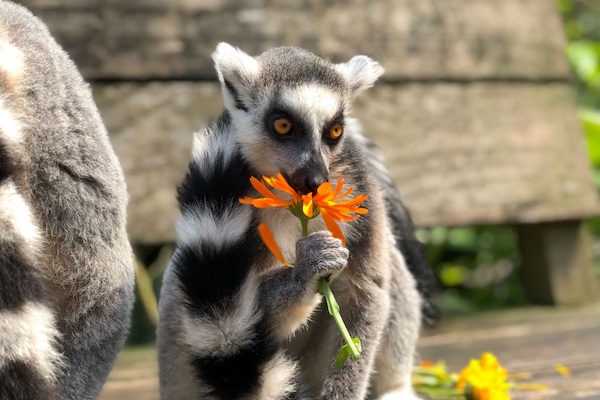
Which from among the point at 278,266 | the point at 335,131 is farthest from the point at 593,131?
the point at 278,266

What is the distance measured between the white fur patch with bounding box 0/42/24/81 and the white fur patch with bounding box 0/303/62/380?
55 cm

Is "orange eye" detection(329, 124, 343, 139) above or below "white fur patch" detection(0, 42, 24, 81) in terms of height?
below

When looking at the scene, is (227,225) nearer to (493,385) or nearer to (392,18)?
(493,385)

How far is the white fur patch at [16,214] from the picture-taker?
183 cm

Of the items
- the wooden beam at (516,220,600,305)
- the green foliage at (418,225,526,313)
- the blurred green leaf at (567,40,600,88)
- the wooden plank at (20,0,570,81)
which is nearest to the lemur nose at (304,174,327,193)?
the wooden plank at (20,0,570,81)

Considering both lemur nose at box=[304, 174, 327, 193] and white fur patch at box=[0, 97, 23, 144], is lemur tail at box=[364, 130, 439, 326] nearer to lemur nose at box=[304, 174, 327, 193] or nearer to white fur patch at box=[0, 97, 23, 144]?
lemur nose at box=[304, 174, 327, 193]

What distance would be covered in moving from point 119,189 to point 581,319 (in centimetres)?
271

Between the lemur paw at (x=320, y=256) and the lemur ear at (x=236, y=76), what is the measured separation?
0.58m

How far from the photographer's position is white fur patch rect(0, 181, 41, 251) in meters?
1.83

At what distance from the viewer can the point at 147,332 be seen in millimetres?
4961

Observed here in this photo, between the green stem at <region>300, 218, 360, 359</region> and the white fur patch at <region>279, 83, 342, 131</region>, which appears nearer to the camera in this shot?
the green stem at <region>300, 218, 360, 359</region>

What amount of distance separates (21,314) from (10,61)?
0.62 meters

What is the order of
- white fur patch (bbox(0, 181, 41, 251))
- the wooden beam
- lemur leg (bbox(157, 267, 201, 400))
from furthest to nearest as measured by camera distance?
the wooden beam, lemur leg (bbox(157, 267, 201, 400)), white fur patch (bbox(0, 181, 41, 251))

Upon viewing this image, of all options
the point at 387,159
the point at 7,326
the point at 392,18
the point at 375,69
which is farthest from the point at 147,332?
the point at 7,326
